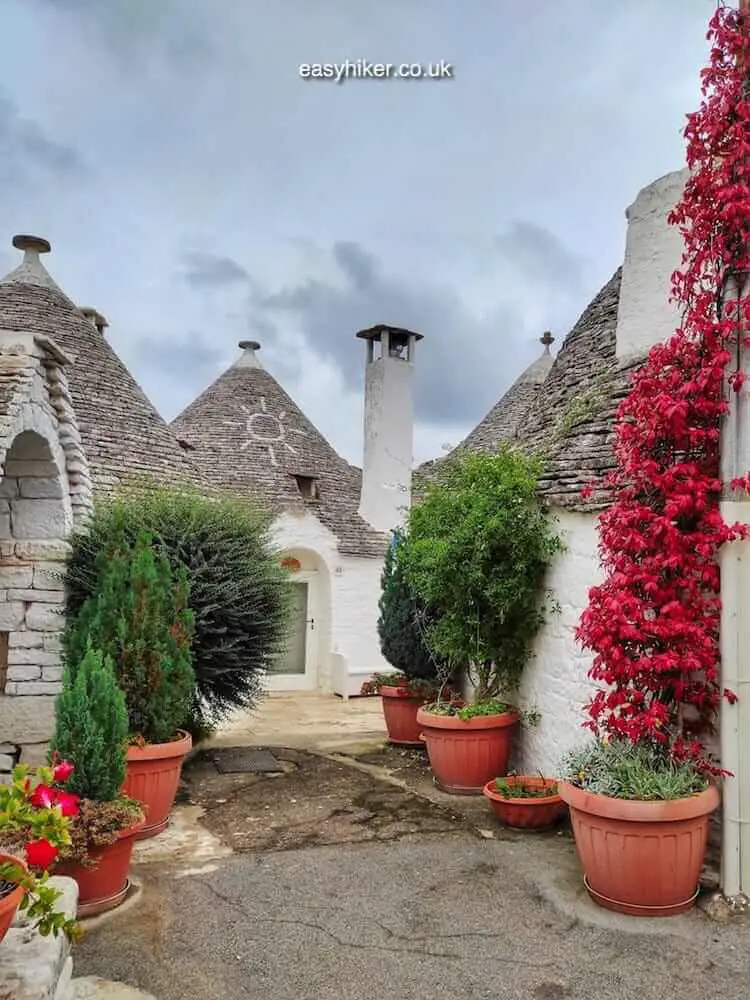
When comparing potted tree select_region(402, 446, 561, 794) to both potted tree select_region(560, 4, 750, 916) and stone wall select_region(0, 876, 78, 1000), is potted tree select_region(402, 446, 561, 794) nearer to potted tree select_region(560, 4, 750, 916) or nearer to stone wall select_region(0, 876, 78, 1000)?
potted tree select_region(560, 4, 750, 916)

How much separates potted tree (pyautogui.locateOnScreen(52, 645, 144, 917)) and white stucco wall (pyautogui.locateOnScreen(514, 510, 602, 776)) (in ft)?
11.4

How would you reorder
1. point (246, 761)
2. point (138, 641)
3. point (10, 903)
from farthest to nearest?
point (246, 761) < point (138, 641) < point (10, 903)

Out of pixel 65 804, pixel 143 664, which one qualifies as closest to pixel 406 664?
pixel 143 664

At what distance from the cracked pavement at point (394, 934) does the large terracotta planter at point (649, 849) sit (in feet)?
0.41

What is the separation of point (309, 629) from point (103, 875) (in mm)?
9982

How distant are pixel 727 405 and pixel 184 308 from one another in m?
6.47

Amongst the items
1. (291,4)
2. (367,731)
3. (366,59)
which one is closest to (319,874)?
(367,731)

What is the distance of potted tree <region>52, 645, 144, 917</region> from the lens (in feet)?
14.2

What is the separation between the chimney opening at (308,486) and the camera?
48.3 feet

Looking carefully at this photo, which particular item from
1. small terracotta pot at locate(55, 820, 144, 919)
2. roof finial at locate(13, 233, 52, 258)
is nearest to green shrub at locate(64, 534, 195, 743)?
small terracotta pot at locate(55, 820, 144, 919)

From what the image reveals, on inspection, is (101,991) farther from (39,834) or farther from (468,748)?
(468,748)

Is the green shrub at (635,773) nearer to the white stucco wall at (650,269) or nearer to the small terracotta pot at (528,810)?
the small terracotta pot at (528,810)

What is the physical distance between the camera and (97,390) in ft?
39.4

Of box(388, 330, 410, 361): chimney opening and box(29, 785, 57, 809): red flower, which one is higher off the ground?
box(388, 330, 410, 361): chimney opening
